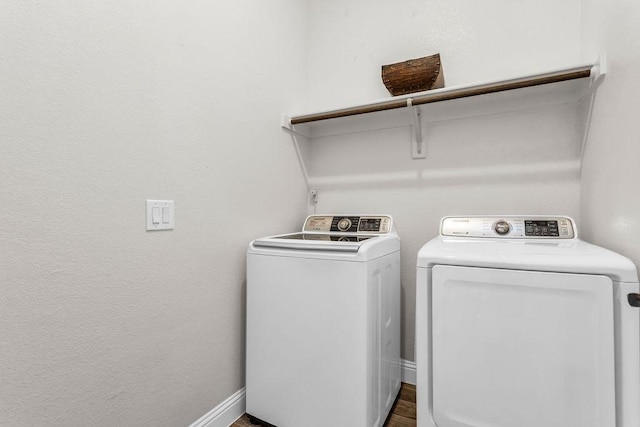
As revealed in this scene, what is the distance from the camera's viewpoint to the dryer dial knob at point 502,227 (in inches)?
60.2

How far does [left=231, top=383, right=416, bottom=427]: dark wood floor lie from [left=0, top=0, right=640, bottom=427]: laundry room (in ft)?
0.38

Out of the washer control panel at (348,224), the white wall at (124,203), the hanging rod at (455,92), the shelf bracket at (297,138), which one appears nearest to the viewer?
the white wall at (124,203)

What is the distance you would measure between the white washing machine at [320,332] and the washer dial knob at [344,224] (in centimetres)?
38

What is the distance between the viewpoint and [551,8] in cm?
161

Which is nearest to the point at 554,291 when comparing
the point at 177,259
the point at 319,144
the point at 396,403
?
the point at 396,403

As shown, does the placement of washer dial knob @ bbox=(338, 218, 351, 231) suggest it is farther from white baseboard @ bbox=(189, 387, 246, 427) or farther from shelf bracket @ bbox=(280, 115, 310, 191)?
white baseboard @ bbox=(189, 387, 246, 427)

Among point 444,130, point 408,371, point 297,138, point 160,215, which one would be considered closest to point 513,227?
point 444,130

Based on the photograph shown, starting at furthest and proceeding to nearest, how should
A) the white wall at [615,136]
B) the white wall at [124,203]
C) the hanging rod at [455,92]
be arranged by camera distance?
1. the hanging rod at [455,92]
2. the white wall at [615,136]
3. the white wall at [124,203]

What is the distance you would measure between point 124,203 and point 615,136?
183 centimetres

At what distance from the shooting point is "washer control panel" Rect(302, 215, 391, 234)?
181cm

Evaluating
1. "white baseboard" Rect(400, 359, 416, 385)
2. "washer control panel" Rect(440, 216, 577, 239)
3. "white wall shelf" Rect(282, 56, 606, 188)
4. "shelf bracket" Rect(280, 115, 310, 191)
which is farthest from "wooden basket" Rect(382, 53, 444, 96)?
"white baseboard" Rect(400, 359, 416, 385)

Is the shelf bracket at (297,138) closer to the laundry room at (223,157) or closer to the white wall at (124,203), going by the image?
the laundry room at (223,157)

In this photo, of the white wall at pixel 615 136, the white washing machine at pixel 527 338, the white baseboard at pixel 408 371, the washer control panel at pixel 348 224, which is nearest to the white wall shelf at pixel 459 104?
the white wall at pixel 615 136

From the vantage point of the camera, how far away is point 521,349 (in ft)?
3.23
